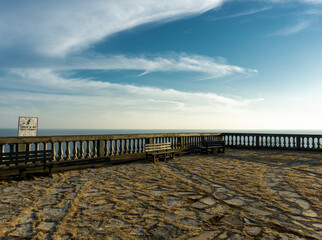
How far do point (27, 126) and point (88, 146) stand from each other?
2.20 m

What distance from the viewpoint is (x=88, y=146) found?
27.3 feet

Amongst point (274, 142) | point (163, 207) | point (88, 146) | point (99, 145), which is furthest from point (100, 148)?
Result: point (274, 142)

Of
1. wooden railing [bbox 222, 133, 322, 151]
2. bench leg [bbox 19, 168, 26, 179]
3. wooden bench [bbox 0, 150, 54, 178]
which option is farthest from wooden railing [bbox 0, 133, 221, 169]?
wooden railing [bbox 222, 133, 322, 151]

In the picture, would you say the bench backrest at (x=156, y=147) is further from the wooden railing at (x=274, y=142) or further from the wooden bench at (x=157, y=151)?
the wooden railing at (x=274, y=142)

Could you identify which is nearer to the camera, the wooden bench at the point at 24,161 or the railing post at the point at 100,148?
the wooden bench at the point at 24,161

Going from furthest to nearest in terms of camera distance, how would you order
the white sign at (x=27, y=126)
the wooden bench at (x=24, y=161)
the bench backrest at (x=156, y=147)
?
the bench backrest at (x=156, y=147), the white sign at (x=27, y=126), the wooden bench at (x=24, y=161)

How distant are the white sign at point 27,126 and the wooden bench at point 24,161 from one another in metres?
0.81

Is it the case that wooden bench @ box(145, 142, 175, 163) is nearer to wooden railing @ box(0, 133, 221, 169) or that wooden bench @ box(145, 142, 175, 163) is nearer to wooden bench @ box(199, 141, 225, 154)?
wooden railing @ box(0, 133, 221, 169)

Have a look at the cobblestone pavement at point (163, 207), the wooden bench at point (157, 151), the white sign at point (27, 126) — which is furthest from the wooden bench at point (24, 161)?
the wooden bench at point (157, 151)

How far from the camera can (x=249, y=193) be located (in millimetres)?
4945

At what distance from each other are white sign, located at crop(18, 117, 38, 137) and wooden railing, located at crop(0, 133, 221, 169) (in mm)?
320

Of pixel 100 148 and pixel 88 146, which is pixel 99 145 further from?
pixel 88 146

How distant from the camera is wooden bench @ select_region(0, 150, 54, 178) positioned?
6.27 meters

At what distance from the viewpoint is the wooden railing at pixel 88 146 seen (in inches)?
258
